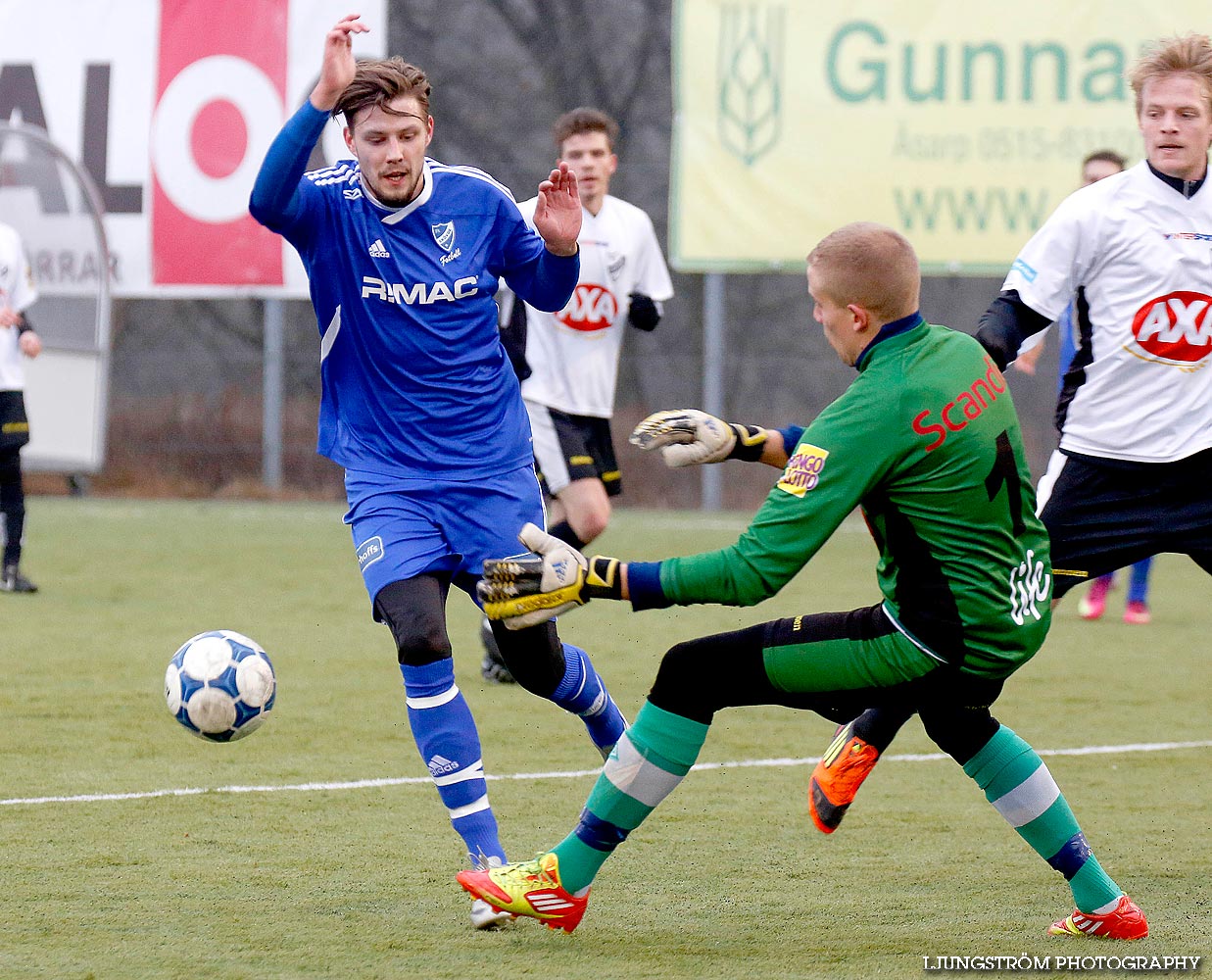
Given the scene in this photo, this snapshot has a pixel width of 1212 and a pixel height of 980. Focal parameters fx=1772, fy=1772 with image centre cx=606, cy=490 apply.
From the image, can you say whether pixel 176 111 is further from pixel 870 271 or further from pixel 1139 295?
pixel 870 271

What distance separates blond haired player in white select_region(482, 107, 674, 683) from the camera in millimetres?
7664

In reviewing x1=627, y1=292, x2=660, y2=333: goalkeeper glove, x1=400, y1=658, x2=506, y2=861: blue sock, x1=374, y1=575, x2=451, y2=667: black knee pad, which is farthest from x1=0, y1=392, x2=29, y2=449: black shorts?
x1=400, y1=658, x2=506, y2=861: blue sock

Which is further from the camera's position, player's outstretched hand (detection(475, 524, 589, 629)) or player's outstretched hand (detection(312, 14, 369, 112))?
player's outstretched hand (detection(312, 14, 369, 112))

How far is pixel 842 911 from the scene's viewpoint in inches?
162

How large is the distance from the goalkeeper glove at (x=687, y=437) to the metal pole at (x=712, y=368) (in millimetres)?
11365

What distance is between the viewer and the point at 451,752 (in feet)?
13.8

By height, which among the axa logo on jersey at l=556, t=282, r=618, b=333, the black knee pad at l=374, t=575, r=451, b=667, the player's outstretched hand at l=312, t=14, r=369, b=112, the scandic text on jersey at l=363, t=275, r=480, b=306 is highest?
the player's outstretched hand at l=312, t=14, r=369, b=112

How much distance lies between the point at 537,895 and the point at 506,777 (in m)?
1.72

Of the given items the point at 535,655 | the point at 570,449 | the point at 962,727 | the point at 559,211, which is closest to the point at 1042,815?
the point at 962,727

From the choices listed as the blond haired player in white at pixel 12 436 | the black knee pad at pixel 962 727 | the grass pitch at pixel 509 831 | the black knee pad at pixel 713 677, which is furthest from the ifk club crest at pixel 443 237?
the blond haired player in white at pixel 12 436

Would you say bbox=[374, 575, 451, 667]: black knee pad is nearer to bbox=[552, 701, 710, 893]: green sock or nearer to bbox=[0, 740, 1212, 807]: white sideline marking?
bbox=[552, 701, 710, 893]: green sock

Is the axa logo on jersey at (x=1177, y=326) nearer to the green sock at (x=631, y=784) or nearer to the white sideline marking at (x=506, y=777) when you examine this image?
the white sideline marking at (x=506, y=777)

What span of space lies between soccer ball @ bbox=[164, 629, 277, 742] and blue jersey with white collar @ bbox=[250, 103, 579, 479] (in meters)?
0.59

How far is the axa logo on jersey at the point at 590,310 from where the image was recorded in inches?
316
